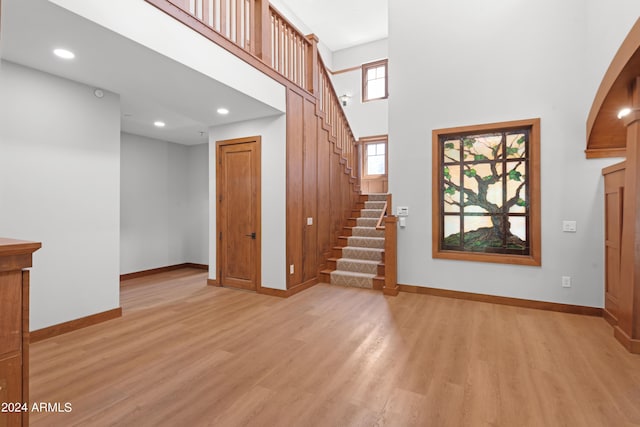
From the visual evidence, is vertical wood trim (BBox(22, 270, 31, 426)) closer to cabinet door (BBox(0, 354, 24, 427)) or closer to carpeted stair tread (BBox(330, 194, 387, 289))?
cabinet door (BBox(0, 354, 24, 427))

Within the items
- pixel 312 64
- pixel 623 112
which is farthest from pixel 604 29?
pixel 312 64

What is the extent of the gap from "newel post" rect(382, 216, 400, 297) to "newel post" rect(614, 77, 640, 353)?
2.39 meters

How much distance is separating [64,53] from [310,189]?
10.8ft

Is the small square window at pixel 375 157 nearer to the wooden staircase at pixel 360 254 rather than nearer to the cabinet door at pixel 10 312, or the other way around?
the wooden staircase at pixel 360 254

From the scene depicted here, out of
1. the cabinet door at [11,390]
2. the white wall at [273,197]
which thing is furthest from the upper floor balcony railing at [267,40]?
the cabinet door at [11,390]

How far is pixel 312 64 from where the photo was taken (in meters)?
5.06

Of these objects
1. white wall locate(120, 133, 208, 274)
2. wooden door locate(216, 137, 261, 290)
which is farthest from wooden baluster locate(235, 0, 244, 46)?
white wall locate(120, 133, 208, 274)

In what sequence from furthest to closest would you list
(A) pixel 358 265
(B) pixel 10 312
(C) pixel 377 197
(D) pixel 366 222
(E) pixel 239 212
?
(C) pixel 377 197 → (D) pixel 366 222 → (A) pixel 358 265 → (E) pixel 239 212 → (B) pixel 10 312

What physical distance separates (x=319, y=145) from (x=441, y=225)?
7.83 ft

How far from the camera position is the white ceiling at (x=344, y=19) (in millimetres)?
7069

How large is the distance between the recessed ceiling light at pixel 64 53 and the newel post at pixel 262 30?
1.99 metres

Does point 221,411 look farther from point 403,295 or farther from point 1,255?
point 403,295

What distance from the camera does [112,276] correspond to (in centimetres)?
362

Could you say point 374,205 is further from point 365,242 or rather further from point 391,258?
point 391,258
